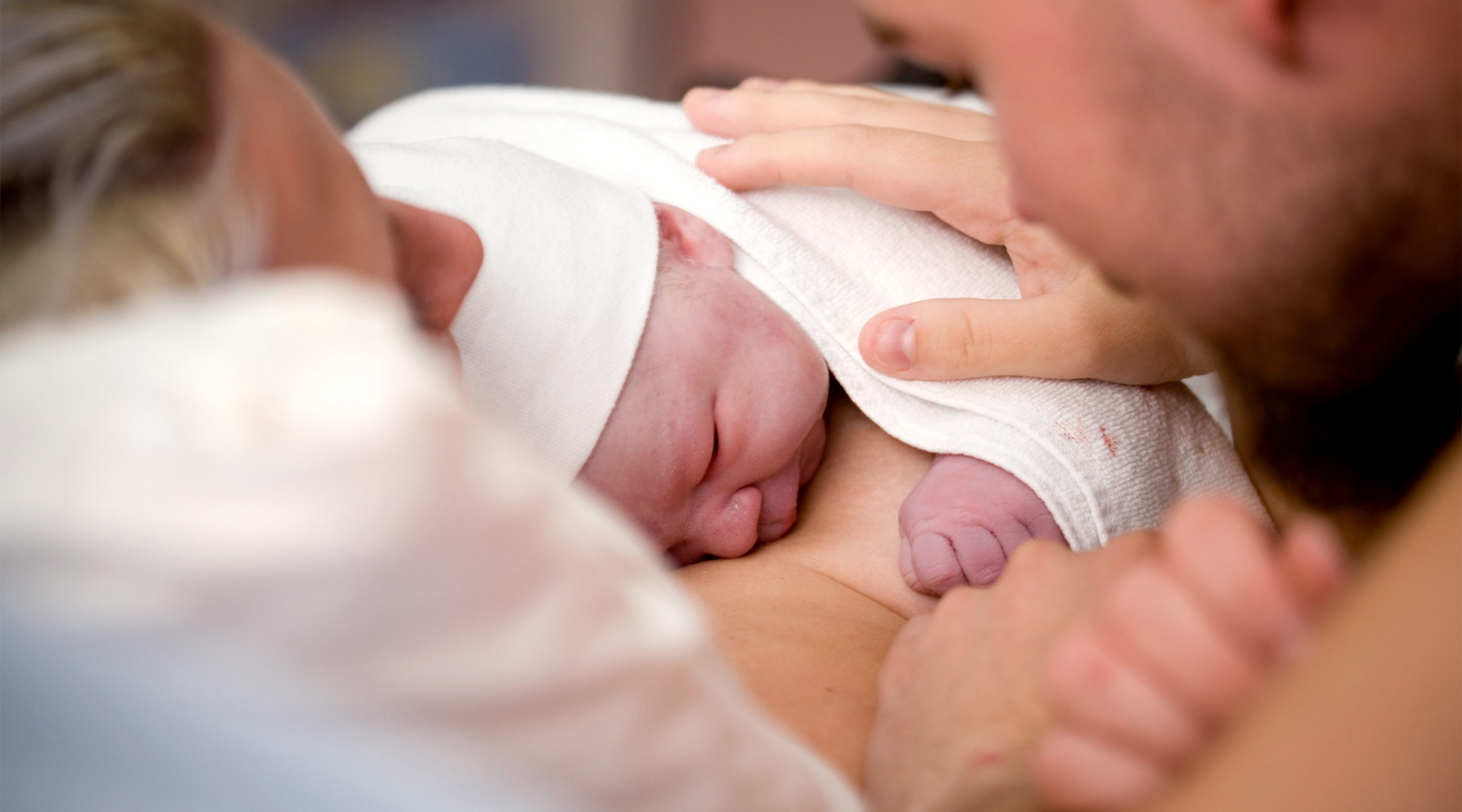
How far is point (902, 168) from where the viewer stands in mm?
961

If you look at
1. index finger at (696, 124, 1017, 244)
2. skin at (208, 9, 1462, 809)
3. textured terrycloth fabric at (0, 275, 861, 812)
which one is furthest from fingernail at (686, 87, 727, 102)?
textured terrycloth fabric at (0, 275, 861, 812)

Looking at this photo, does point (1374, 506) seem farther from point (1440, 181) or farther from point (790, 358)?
point (790, 358)

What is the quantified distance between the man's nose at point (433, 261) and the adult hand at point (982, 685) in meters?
0.41

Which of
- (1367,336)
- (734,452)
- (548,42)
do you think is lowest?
(548,42)

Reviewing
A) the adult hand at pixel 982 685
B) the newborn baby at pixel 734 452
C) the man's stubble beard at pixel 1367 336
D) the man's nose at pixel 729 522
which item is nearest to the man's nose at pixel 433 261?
the newborn baby at pixel 734 452

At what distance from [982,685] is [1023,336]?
14.3 inches

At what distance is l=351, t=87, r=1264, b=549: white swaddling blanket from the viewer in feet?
2.95

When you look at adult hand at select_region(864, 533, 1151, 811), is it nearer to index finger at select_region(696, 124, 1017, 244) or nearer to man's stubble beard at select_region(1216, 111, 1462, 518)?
man's stubble beard at select_region(1216, 111, 1462, 518)

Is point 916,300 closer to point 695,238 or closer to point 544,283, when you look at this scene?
point 695,238

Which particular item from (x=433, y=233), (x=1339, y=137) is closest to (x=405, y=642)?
(x=433, y=233)

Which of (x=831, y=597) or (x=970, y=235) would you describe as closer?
(x=831, y=597)

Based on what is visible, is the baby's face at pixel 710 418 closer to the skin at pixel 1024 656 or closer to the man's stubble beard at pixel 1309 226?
the skin at pixel 1024 656

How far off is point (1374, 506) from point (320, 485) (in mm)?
869

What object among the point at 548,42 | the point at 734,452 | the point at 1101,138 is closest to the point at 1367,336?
the point at 1101,138
